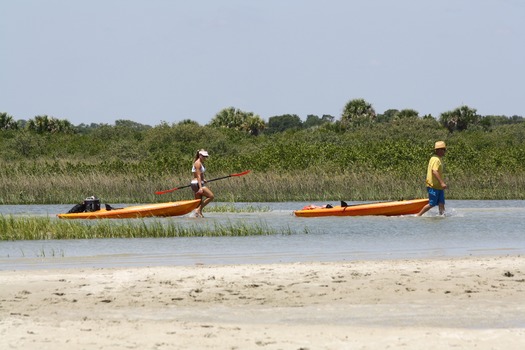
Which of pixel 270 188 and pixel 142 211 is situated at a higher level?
pixel 270 188

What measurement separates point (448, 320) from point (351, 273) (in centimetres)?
286

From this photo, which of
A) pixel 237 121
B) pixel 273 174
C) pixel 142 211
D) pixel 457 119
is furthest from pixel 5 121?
pixel 142 211

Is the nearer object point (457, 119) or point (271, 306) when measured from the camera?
point (271, 306)

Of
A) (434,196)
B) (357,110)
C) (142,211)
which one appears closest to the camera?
(434,196)

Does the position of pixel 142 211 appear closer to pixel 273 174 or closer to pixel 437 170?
pixel 437 170

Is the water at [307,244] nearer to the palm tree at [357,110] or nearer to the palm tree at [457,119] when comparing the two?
the palm tree at [457,119]

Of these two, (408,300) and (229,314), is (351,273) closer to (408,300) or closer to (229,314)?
(408,300)

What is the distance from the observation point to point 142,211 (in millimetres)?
23141

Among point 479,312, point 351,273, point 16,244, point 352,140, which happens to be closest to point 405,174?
point 16,244

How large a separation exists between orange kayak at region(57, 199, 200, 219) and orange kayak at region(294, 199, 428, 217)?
2.65m

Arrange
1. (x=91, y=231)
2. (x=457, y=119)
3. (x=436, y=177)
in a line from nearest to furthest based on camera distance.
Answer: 1. (x=91, y=231)
2. (x=436, y=177)
3. (x=457, y=119)

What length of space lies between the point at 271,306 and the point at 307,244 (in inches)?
283

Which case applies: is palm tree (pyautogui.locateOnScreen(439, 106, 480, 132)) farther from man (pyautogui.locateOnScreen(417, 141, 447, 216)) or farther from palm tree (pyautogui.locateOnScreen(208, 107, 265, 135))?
man (pyautogui.locateOnScreen(417, 141, 447, 216))

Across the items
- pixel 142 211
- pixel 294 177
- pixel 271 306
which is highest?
pixel 294 177
